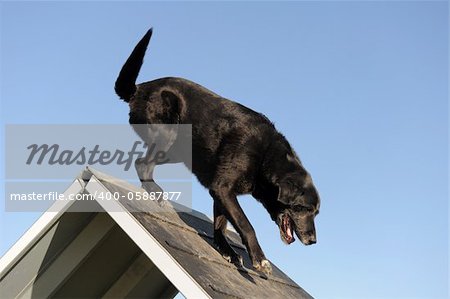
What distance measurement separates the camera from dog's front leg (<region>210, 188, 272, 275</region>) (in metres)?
3.86

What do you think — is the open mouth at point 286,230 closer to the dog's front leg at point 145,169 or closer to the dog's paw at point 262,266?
the dog's paw at point 262,266

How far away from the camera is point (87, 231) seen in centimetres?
353

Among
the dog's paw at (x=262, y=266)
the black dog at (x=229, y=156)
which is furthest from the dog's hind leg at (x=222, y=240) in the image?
the dog's paw at (x=262, y=266)

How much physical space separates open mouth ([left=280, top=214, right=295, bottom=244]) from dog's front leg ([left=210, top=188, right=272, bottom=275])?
0.96ft

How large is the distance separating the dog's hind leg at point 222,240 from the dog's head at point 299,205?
381mm

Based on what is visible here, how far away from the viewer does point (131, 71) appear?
14.9 ft

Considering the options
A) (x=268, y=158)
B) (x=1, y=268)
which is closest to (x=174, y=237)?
(x=1, y=268)

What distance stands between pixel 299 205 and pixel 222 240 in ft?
1.82

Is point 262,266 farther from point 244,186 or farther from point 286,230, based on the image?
point 244,186

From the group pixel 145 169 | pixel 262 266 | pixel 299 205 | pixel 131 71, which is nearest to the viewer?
pixel 262 266

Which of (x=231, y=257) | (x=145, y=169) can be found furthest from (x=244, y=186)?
(x=145, y=169)

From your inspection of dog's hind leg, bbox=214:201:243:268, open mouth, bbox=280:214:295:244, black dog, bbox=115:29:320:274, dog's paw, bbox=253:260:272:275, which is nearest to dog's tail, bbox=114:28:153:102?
black dog, bbox=115:29:320:274

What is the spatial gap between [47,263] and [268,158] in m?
1.58

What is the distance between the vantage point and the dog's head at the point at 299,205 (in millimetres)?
4090
